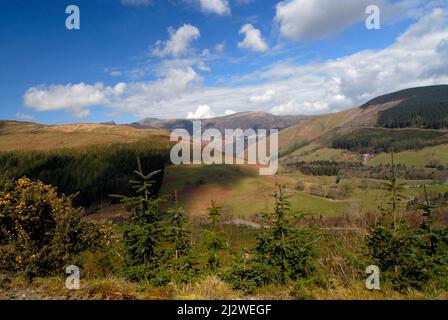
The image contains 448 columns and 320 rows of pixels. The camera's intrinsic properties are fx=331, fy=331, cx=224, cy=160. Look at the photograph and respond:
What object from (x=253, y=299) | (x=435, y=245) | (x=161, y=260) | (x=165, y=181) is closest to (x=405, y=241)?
(x=435, y=245)

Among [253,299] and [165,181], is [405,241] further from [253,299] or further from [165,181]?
[165,181]

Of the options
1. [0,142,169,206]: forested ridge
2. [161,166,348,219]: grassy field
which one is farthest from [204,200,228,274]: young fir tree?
[0,142,169,206]: forested ridge

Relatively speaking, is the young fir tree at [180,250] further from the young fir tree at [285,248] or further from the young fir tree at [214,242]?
the young fir tree at [285,248]

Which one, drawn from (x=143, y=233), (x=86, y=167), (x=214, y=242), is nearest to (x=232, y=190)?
(x=86, y=167)

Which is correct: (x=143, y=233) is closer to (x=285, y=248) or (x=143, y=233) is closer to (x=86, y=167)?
(x=285, y=248)

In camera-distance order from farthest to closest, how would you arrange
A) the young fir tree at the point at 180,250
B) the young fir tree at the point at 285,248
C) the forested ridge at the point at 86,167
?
1. the forested ridge at the point at 86,167
2. the young fir tree at the point at 180,250
3. the young fir tree at the point at 285,248

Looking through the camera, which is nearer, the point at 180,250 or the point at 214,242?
the point at 180,250

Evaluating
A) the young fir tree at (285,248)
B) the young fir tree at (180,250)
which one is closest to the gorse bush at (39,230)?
the young fir tree at (180,250)

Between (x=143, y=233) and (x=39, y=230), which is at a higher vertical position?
(x=143, y=233)
